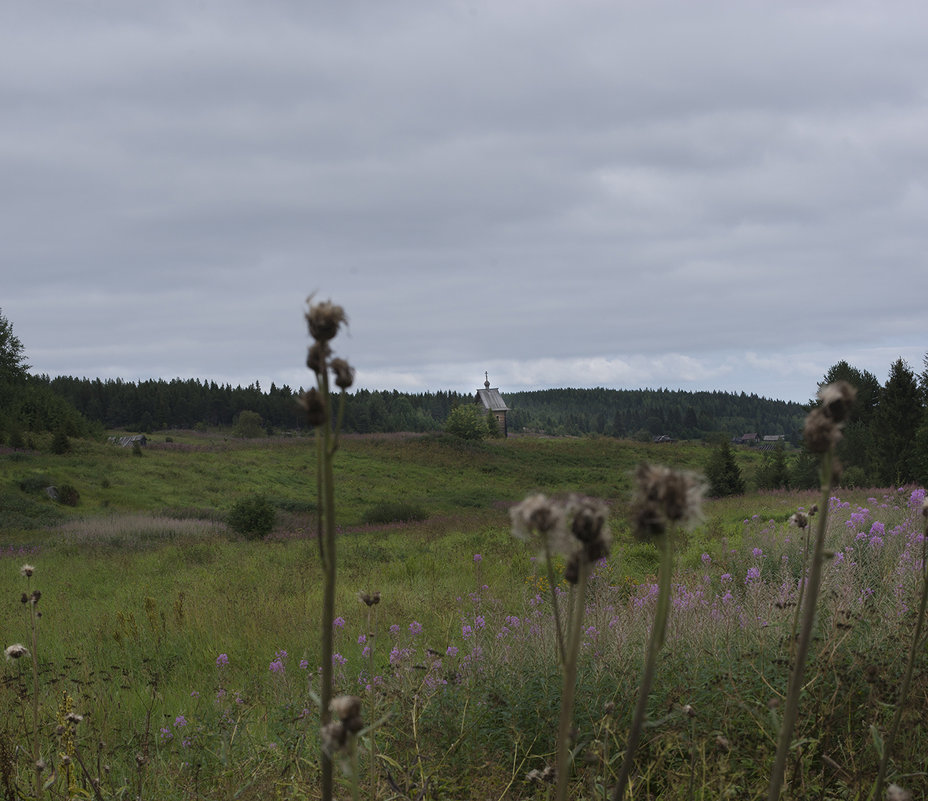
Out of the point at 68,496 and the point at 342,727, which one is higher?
the point at 342,727

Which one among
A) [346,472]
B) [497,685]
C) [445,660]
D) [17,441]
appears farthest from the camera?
[346,472]

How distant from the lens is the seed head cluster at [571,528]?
29.5 inches

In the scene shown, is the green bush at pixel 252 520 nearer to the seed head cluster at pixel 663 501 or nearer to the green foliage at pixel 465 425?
the seed head cluster at pixel 663 501

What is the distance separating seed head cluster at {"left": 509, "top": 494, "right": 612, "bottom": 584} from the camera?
2.45 ft

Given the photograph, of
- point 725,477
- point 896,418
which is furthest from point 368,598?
point 896,418

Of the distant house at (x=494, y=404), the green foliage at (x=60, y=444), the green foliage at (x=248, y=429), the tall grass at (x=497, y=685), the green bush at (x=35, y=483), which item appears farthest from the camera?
the distant house at (x=494, y=404)

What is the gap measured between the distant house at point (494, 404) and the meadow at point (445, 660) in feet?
173

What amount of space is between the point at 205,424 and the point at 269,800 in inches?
2899

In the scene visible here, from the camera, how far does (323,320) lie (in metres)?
0.85

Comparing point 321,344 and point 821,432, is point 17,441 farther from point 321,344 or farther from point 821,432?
point 821,432

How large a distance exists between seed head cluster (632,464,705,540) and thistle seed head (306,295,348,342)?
0.43 m

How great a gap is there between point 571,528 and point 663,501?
106mm

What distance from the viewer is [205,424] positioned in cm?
7075

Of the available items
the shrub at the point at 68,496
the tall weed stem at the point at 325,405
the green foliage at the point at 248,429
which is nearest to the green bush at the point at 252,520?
the shrub at the point at 68,496
